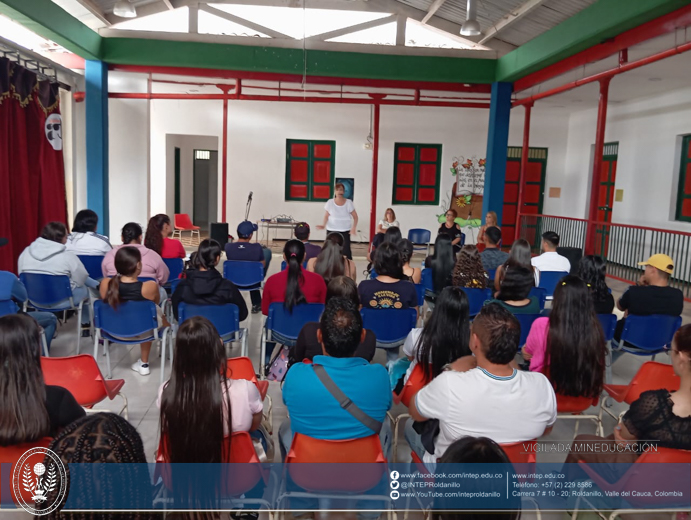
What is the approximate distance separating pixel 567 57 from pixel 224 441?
6.87m

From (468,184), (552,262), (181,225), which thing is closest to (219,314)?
(552,262)

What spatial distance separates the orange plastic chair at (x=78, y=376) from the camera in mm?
2479

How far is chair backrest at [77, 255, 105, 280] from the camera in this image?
5059mm

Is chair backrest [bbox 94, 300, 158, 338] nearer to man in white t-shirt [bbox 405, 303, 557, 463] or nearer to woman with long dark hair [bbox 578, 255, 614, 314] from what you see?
man in white t-shirt [bbox 405, 303, 557, 463]

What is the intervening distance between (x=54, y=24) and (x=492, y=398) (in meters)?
6.88

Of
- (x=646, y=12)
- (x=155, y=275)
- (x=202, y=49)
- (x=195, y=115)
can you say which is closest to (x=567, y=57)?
(x=646, y=12)

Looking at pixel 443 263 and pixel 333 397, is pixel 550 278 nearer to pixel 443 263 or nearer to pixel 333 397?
pixel 443 263

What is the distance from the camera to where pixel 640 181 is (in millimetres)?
9852

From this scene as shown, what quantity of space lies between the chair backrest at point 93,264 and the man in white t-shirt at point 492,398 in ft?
13.4

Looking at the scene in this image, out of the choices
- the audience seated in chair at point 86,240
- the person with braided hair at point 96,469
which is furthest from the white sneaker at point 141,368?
the person with braided hair at point 96,469

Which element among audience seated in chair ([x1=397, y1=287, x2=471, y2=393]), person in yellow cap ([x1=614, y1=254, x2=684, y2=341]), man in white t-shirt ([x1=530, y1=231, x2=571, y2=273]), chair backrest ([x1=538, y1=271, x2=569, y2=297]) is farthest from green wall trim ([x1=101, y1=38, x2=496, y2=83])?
audience seated in chair ([x1=397, y1=287, x2=471, y2=393])

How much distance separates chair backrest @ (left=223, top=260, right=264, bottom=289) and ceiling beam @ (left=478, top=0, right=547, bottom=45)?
472 cm

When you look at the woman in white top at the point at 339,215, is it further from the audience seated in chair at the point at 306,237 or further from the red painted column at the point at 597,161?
the red painted column at the point at 597,161

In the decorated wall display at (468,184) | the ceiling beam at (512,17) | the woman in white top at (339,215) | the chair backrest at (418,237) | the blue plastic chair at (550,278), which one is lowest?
the blue plastic chair at (550,278)
